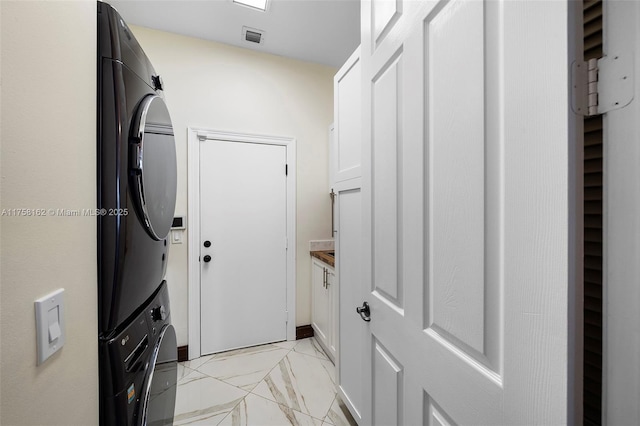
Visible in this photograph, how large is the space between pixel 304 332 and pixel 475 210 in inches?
93.0

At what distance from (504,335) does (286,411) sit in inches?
Result: 63.9

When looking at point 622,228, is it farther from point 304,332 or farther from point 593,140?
point 304,332

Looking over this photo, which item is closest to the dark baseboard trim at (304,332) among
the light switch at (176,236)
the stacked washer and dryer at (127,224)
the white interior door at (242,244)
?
→ the white interior door at (242,244)

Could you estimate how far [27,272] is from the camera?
49 centimetres

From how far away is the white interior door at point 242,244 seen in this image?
2.29 metres

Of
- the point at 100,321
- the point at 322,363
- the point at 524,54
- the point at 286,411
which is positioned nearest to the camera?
the point at 524,54

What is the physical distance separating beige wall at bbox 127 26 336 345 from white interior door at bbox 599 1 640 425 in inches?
89.4

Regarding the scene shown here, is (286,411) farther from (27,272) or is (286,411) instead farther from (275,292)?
(27,272)

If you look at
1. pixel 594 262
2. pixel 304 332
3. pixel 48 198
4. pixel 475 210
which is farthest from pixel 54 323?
pixel 304 332

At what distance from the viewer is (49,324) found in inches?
21.0

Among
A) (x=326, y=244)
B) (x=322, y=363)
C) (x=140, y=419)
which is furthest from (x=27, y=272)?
(x=326, y=244)

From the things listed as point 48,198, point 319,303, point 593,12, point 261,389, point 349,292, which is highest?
point 593,12

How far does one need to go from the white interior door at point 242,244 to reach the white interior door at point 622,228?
7.40 ft

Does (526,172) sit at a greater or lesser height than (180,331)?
greater
